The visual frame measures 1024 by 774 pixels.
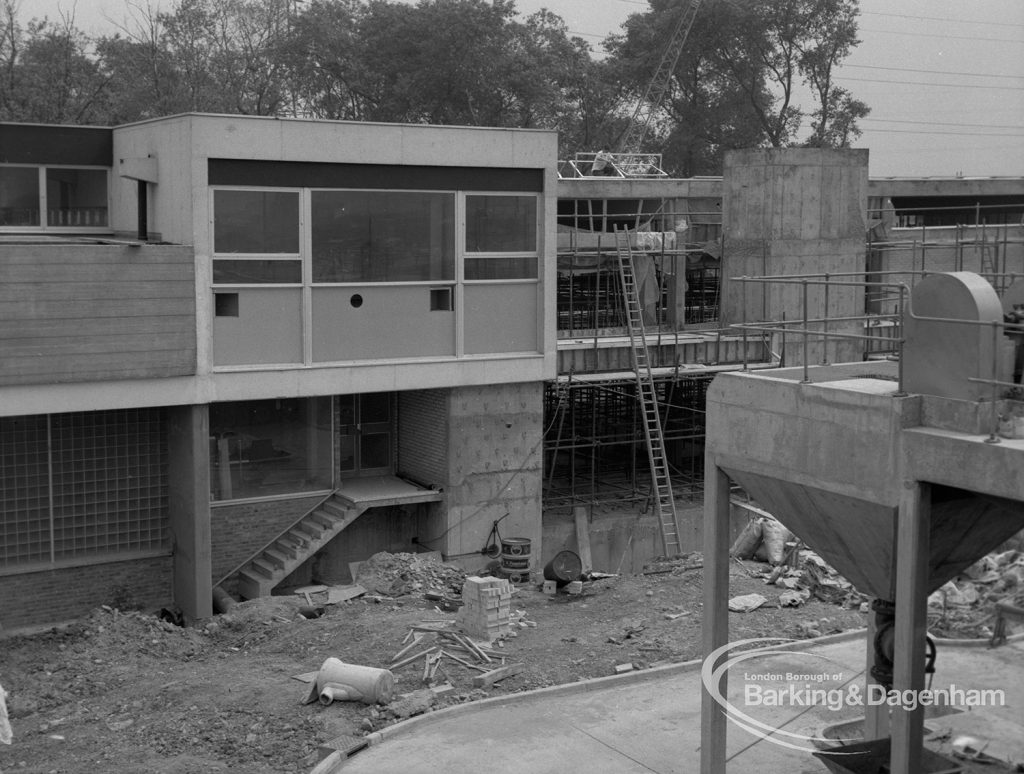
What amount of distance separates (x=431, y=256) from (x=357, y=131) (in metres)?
2.42

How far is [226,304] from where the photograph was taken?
1947 cm

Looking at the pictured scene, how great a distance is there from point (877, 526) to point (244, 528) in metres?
13.4

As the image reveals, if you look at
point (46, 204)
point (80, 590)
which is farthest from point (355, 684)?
point (46, 204)

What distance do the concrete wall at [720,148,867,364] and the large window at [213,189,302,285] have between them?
12232mm

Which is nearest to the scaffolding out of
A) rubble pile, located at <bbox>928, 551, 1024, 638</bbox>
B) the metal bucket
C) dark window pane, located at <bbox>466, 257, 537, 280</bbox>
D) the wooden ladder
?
the wooden ladder

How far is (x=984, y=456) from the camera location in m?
8.50

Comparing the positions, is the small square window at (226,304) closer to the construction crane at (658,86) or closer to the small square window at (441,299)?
the small square window at (441,299)

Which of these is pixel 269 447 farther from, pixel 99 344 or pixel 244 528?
pixel 99 344

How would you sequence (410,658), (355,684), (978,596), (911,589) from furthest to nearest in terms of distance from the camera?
(978,596)
(410,658)
(355,684)
(911,589)

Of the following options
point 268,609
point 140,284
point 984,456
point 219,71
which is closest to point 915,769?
point 984,456

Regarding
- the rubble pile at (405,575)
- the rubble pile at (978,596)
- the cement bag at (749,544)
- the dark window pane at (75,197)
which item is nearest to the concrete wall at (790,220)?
the cement bag at (749,544)

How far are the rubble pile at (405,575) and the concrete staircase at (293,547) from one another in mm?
843

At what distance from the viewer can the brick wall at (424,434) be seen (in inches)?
857

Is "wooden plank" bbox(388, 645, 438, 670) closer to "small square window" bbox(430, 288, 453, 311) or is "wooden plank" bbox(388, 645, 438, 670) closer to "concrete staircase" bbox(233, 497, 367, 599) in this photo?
"concrete staircase" bbox(233, 497, 367, 599)
